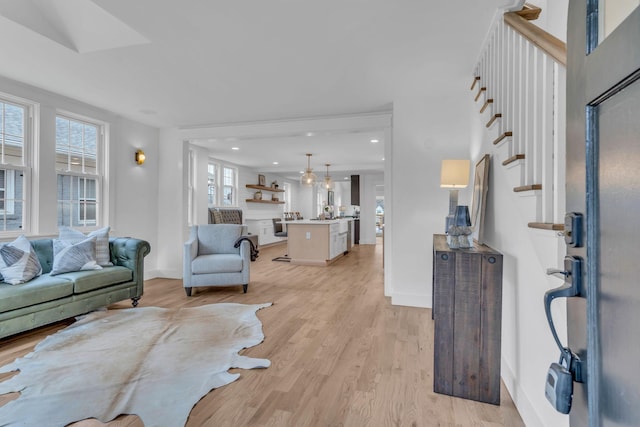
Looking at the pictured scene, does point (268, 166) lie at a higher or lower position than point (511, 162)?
higher

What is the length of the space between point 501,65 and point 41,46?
3.58 meters

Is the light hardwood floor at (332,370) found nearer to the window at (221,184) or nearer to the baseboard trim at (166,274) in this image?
the baseboard trim at (166,274)

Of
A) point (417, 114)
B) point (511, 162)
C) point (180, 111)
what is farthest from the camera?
point (180, 111)

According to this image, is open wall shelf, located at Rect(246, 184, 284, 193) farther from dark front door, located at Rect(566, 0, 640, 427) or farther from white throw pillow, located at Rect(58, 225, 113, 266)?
dark front door, located at Rect(566, 0, 640, 427)

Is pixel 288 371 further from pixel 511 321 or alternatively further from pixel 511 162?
pixel 511 162

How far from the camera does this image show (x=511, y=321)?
190 centimetres

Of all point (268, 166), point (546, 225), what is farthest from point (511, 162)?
point (268, 166)

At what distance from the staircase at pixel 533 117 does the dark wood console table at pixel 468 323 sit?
450 millimetres

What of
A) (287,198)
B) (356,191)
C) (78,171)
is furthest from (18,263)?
(287,198)

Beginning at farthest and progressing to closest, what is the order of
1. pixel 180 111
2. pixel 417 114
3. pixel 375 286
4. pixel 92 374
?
pixel 375 286 < pixel 180 111 < pixel 417 114 < pixel 92 374

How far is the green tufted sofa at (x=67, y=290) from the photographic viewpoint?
2508 mm

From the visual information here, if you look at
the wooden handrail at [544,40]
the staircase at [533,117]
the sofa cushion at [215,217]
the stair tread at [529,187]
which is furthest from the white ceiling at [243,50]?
the sofa cushion at [215,217]

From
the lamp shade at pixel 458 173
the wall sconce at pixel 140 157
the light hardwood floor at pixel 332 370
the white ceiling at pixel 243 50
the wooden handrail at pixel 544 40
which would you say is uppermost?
the white ceiling at pixel 243 50

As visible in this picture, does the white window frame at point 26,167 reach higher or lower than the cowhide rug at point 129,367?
higher
